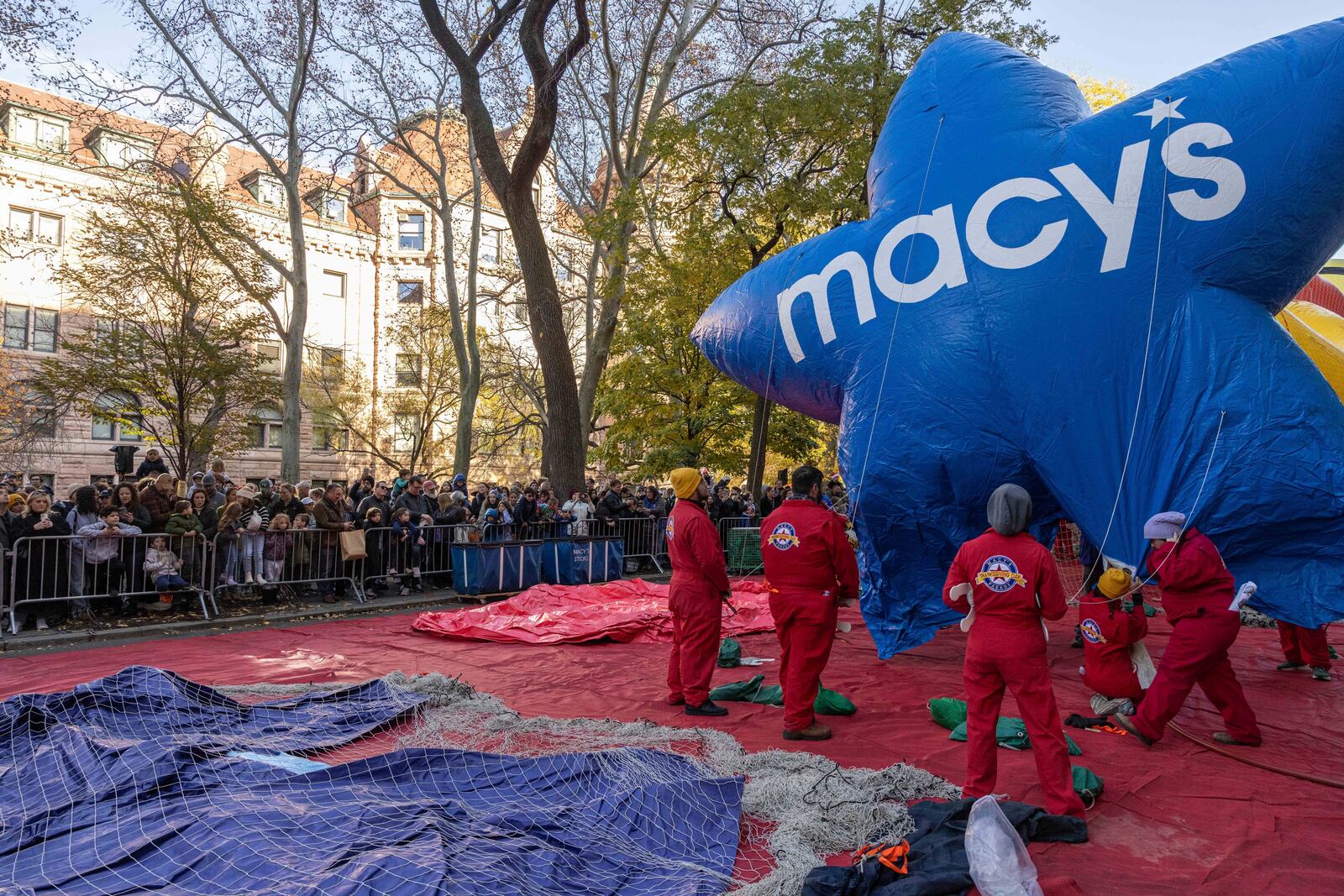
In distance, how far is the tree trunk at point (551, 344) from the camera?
14.7 meters

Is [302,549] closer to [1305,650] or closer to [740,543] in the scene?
[740,543]

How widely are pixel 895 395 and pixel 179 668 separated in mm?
6805

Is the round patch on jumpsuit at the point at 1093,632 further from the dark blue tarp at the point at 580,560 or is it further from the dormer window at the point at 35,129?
the dormer window at the point at 35,129

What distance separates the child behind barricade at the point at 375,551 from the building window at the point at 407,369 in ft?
66.3

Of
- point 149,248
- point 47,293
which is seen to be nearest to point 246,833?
point 149,248

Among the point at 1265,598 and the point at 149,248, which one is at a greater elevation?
the point at 149,248

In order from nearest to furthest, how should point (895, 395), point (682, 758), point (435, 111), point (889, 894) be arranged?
point (889, 894)
point (682, 758)
point (895, 395)
point (435, 111)

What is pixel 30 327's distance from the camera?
2584 cm

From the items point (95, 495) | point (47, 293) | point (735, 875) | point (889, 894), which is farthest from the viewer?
point (47, 293)

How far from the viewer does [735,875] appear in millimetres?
3752

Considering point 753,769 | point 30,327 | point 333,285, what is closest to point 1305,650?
point 753,769

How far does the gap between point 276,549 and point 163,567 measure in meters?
1.37

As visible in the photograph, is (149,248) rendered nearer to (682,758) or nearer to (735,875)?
(682,758)

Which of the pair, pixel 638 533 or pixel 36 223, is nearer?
pixel 638 533
